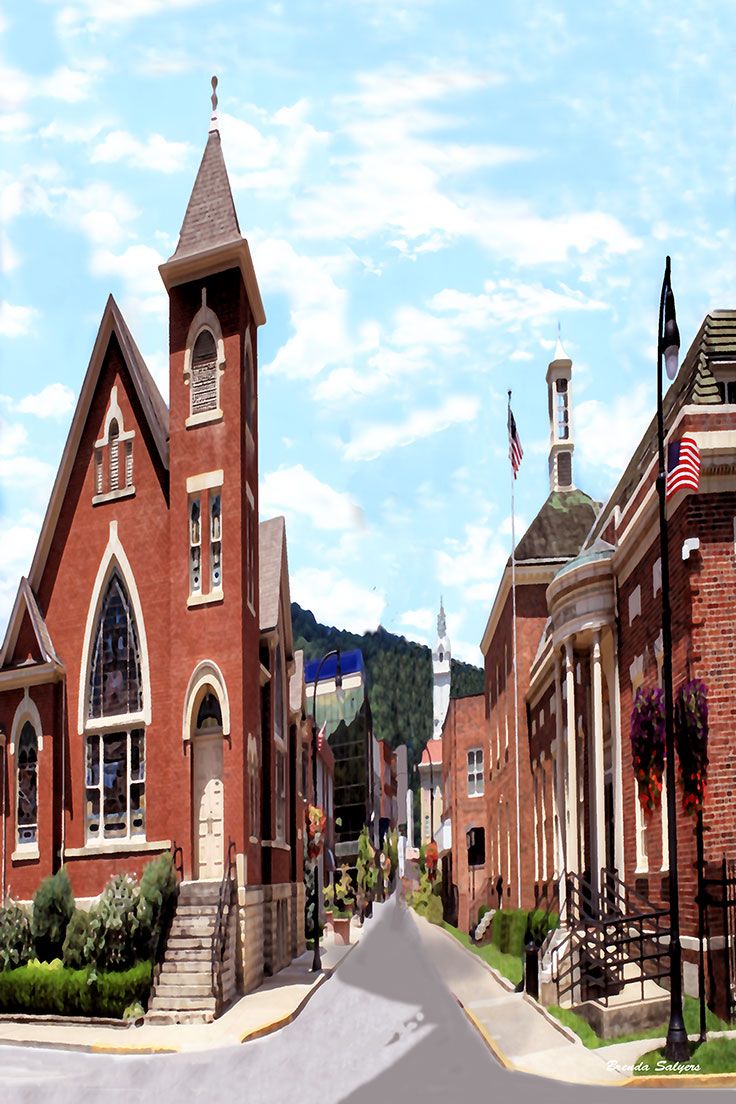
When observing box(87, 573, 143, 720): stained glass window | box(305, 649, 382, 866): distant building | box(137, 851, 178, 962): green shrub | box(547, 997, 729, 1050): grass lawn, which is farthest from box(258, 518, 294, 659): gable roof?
box(305, 649, 382, 866): distant building

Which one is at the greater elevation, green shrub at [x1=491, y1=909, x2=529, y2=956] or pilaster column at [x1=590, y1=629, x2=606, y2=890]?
pilaster column at [x1=590, y1=629, x2=606, y2=890]

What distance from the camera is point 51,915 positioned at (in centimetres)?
2827

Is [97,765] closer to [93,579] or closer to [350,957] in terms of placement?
[93,579]

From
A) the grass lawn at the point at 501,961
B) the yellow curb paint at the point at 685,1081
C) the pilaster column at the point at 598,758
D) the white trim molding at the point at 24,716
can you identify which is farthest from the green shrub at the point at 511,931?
the yellow curb paint at the point at 685,1081

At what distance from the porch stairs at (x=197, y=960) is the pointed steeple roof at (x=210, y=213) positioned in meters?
14.3

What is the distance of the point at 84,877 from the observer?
2997cm

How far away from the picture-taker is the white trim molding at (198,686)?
2919cm

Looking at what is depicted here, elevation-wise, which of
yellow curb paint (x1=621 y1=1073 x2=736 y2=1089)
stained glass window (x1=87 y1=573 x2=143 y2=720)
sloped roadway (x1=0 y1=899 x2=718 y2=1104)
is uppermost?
stained glass window (x1=87 y1=573 x2=143 y2=720)

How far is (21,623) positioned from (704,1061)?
1978cm

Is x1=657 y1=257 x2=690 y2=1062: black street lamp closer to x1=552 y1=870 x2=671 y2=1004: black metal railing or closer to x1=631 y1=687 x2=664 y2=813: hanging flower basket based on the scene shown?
x1=631 y1=687 x2=664 y2=813: hanging flower basket

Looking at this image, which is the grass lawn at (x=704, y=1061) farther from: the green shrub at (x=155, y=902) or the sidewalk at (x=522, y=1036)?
the green shrub at (x=155, y=902)

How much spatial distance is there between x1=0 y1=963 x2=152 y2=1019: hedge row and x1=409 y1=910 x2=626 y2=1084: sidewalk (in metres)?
6.34

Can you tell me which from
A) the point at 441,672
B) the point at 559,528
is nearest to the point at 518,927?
the point at 559,528

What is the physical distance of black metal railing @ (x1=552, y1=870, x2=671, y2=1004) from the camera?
21.3 m
